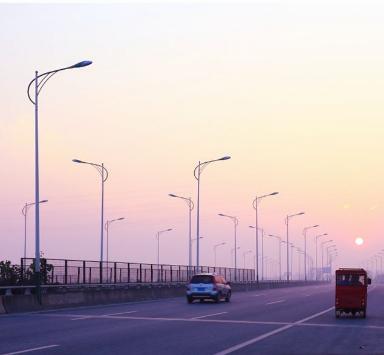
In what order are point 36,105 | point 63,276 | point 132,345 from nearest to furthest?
point 132,345 → point 36,105 → point 63,276

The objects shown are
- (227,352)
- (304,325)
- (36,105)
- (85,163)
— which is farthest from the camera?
(85,163)

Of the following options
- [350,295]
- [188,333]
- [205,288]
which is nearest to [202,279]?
[205,288]

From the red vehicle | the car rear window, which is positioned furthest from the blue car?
the red vehicle

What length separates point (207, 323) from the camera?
25656 mm

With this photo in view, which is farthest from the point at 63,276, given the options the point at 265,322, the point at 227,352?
the point at 227,352

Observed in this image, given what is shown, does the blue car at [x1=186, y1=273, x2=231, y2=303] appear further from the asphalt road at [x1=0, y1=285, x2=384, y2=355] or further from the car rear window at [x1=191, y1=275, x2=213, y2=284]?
the asphalt road at [x1=0, y1=285, x2=384, y2=355]

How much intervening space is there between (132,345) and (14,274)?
26.7 metres

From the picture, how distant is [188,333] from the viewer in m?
21.4

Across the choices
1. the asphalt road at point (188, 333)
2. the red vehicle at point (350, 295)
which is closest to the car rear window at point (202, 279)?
the asphalt road at point (188, 333)

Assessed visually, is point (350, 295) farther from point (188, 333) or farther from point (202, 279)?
point (202, 279)

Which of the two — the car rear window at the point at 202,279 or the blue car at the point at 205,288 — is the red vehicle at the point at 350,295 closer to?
the blue car at the point at 205,288

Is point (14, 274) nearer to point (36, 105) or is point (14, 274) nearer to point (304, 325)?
point (36, 105)

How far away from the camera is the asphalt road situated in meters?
17.2

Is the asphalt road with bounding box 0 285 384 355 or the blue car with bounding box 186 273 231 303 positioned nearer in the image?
the asphalt road with bounding box 0 285 384 355
